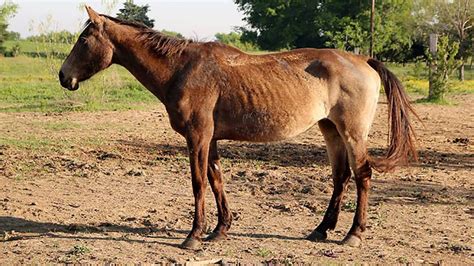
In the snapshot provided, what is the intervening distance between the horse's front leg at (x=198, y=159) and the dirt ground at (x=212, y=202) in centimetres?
18

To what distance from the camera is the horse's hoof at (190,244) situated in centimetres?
591

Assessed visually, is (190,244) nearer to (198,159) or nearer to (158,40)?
(198,159)

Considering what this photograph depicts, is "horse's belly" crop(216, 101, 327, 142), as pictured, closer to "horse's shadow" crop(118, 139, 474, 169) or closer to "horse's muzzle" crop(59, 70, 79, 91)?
"horse's muzzle" crop(59, 70, 79, 91)

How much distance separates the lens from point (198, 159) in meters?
5.95

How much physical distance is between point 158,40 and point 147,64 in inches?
10.6

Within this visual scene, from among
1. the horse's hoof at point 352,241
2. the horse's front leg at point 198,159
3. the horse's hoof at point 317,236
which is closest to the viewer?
the horse's front leg at point 198,159

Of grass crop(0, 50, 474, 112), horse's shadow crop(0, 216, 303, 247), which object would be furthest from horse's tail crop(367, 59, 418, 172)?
grass crop(0, 50, 474, 112)

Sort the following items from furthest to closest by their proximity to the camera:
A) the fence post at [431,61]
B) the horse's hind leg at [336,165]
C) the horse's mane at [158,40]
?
the fence post at [431,61] < the horse's hind leg at [336,165] < the horse's mane at [158,40]

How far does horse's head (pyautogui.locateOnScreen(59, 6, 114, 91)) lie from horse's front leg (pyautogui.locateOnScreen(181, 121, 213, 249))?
44.9 inches

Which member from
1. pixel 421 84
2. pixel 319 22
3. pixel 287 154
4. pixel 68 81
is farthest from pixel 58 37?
pixel 319 22

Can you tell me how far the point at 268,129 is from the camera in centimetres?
606

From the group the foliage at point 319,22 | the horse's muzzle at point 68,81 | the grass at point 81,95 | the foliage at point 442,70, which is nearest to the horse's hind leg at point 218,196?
the horse's muzzle at point 68,81

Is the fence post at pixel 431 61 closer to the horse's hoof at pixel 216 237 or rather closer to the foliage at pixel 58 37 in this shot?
the foliage at pixel 58 37

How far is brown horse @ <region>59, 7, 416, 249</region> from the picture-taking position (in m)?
5.97
